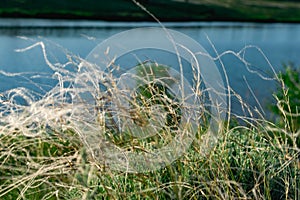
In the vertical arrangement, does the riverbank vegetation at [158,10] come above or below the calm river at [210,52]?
below

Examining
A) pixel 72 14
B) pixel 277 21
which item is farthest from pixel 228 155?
pixel 277 21

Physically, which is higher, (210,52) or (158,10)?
(210,52)

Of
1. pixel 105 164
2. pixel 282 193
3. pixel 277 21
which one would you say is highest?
pixel 105 164

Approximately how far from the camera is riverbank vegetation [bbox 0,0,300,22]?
26344 millimetres

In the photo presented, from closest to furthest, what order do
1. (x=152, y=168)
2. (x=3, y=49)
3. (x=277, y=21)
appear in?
(x=152, y=168) < (x=3, y=49) < (x=277, y=21)

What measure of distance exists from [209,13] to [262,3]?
6.53 m

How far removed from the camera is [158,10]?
95.0 ft

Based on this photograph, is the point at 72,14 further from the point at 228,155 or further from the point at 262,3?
the point at 228,155

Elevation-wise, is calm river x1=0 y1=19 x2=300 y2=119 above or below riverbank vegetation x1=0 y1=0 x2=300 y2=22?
above

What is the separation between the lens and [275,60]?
15586 millimetres

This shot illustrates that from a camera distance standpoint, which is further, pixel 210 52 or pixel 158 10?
pixel 158 10

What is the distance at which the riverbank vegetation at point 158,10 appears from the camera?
26344mm

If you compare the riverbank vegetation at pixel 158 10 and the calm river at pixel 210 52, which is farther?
the riverbank vegetation at pixel 158 10

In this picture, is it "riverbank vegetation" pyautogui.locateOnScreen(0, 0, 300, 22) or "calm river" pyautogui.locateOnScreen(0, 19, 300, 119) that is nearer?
"calm river" pyautogui.locateOnScreen(0, 19, 300, 119)
